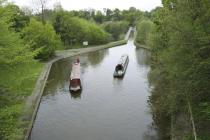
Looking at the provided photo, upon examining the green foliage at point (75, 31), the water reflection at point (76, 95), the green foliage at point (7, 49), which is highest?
the green foliage at point (7, 49)

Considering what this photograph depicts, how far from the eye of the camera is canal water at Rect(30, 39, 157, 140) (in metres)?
24.6

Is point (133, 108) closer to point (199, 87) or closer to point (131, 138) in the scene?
point (131, 138)

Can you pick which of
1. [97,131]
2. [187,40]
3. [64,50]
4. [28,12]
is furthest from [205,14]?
[28,12]

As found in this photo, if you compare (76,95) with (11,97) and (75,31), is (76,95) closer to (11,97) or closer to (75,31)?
(11,97)

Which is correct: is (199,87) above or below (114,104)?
above

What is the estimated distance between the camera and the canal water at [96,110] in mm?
24578

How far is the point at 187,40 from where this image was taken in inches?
793

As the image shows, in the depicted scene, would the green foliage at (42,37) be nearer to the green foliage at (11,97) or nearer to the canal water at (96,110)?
the canal water at (96,110)

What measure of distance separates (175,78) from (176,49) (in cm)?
190

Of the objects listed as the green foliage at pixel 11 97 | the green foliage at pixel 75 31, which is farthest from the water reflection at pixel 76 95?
the green foliage at pixel 75 31

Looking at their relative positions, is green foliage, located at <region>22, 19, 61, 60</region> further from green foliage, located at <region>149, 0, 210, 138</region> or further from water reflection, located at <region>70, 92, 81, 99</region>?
green foliage, located at <region>149, 0, 210, 138</region>

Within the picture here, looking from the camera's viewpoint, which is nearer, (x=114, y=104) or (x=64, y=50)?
(x=114, y=104)

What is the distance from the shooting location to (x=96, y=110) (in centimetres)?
2992

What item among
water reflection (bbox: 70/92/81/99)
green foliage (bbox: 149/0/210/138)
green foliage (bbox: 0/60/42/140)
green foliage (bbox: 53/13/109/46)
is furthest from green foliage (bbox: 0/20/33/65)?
green foliage (bbox: 53/13/109/46)
